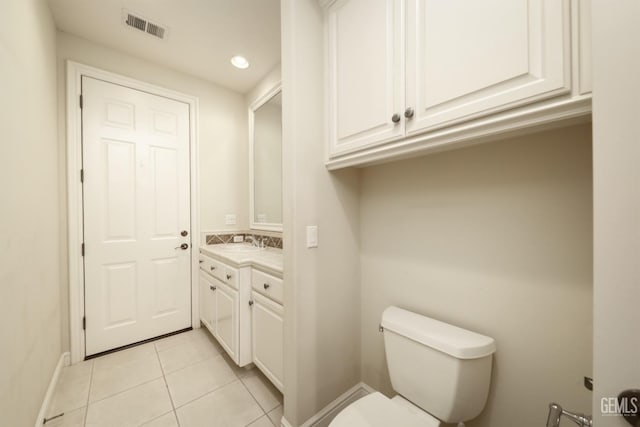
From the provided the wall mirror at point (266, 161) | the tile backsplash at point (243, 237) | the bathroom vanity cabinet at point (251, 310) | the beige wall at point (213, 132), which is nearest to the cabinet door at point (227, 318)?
the bathroom vanity cabinet at point (251, 310)

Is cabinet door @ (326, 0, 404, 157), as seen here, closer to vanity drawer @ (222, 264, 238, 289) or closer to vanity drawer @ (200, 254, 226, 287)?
vanity drawer @ (222, 264, 238, 289)

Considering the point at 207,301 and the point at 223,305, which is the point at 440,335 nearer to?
the point at 223,305

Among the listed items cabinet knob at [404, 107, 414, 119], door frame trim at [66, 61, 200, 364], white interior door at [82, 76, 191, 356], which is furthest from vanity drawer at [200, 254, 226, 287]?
cabinet knob at [404, 107, 414, 119]

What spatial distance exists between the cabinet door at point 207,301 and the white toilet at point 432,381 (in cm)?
151

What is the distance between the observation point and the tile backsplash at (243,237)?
7.43 ft

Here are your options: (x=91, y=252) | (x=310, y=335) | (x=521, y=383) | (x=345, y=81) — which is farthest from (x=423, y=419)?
(x=91, y=252)

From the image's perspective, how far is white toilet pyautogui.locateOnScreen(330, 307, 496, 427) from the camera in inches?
35.9

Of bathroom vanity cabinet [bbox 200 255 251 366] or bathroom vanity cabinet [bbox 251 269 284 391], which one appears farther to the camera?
bathroom vanity cabinet [bbox 200 255 251 366]

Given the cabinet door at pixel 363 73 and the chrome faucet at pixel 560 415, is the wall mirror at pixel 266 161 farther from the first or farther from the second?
the chrome faucet at pixel 560 415

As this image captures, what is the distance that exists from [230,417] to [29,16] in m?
2.45

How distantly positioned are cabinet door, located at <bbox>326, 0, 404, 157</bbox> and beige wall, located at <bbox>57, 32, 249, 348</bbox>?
1748mm

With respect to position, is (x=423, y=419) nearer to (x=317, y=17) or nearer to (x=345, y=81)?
(x=345, y=81)

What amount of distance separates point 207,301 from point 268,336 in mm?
986

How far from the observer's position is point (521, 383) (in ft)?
3.17
